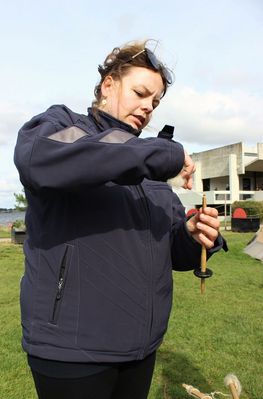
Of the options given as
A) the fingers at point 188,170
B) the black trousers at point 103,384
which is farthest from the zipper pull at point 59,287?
the fingers at point 188,170

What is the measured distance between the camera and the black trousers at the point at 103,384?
1.74 meters

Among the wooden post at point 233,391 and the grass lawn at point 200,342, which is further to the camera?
the grass lawn at point 200,342

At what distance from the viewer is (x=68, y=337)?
169 centimetres

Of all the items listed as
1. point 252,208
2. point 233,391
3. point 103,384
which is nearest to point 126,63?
point 103,384

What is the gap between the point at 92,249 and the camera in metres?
1.73

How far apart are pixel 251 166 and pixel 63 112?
45.6 m

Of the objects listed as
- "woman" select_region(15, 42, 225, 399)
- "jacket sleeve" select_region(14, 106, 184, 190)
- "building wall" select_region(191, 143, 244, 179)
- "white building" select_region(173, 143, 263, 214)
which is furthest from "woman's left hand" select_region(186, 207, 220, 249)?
"building wall" select_region(191, 143, 244, 179)

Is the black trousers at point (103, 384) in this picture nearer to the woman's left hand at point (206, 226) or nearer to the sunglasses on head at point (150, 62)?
Answer: the woman's left hand at point (206, 226)

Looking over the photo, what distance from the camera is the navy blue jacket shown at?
1.54 metres

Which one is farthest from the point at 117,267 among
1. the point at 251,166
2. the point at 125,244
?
the point at 251,166

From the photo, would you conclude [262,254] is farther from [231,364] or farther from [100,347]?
[100,347]

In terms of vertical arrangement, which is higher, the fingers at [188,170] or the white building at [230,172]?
the white building at [230,172]

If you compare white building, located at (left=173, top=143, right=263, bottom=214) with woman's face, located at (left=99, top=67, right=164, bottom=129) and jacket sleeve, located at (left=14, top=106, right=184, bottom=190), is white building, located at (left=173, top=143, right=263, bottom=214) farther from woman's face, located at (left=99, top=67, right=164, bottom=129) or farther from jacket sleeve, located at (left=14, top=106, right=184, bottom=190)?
jacket sleeve, located at (left=14, top=106, right=184, bottom=190)

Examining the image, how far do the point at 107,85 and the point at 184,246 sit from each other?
0.88m
